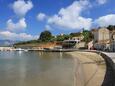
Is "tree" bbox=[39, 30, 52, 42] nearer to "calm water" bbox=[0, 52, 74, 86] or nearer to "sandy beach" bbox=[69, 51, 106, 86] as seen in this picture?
"calm water" bbox=[0, 52, 74, 86]

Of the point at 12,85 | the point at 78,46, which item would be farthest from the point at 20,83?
the point at 78,46

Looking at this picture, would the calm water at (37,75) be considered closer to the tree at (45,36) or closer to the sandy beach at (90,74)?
the sandy beach at (90,74)

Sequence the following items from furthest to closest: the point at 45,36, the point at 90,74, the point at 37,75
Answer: the point at 45,36
the point at 37,75
the point at 90,74

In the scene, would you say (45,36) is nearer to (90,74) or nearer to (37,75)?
(37,75)

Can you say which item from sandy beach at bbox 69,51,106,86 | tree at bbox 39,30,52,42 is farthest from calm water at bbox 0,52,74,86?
tree at bbox 39,30,52,42

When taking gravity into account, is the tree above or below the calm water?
above

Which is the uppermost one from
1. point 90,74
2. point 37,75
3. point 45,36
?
point 45,36

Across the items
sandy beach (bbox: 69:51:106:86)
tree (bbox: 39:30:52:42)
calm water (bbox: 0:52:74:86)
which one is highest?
tree (bbox: 39:30:52:42)

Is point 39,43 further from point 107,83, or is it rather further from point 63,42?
point 107,83

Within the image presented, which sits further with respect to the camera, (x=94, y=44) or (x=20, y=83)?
(x=94, y=44)

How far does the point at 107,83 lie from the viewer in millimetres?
21484

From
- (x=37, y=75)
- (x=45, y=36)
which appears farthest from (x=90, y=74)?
(x=45, y=36)

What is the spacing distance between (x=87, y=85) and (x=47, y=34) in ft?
520

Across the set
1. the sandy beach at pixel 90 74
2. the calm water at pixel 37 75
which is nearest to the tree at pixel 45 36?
the calm water at pixel 37 75
